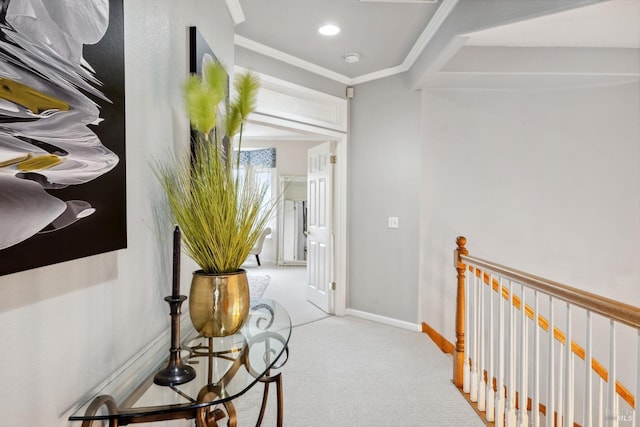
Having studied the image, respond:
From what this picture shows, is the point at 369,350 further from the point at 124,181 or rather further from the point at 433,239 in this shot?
the point at 124,181

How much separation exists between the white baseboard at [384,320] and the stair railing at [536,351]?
3.24 ft

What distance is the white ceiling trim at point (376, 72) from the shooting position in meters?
2.57

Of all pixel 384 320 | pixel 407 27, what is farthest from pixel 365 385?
pixel 407 27

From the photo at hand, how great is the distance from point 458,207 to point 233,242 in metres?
2.82

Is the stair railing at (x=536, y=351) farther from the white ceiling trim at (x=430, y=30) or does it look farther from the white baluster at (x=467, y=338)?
the white ceiling trim at (x=430, y=30)

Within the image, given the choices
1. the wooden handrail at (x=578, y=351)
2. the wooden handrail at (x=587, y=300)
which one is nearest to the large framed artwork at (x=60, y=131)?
the wooden handrail at (x=587, y=300)

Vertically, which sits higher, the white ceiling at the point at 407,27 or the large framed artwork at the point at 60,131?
the white ceiling at the point at 407,27

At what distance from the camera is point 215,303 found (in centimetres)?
113

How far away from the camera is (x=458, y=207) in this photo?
351 cm

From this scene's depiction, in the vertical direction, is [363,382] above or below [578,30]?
below

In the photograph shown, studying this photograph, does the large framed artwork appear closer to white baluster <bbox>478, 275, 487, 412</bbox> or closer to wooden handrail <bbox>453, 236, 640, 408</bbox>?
wooden handrail <bbox>453, 236, 640, 408</bbox>

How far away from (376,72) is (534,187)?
189cm

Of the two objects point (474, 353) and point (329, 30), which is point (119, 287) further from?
point (329, 30)

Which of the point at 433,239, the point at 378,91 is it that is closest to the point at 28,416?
the point at 433,239
